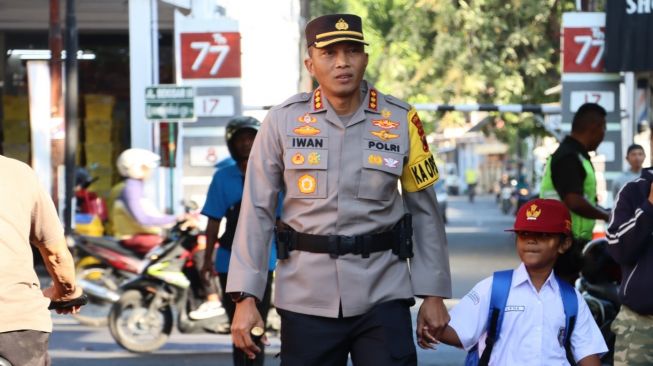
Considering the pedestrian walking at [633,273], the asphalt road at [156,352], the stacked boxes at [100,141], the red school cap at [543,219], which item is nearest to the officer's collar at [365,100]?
the red school cap at [543,219]

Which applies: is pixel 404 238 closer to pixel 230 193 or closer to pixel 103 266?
pixel 230 193

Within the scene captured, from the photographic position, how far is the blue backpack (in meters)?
5.45

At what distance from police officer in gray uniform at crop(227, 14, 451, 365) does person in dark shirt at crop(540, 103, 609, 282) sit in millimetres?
3702

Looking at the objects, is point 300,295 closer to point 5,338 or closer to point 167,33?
point 5,338

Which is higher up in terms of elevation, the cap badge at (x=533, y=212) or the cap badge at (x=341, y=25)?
the cap badge at (x=341, y=25)

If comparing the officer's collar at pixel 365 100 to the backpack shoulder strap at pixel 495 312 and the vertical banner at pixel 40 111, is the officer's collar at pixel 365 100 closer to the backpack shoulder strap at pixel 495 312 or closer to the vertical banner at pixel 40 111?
the backpack shoulder strap at pixel 495 312

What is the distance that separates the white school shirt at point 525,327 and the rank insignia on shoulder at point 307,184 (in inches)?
27.4

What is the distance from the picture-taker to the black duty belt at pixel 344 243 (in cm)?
530

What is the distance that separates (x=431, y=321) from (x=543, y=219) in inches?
23.7

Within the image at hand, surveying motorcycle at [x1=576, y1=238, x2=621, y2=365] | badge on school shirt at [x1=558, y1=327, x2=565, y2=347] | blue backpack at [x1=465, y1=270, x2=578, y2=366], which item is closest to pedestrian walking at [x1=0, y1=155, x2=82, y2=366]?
blue backpack at [x1=465, y1=270, x2=578, y2=366]

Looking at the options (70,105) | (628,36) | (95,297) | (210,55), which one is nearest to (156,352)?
(95,297)

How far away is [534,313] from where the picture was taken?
5465 millimetres

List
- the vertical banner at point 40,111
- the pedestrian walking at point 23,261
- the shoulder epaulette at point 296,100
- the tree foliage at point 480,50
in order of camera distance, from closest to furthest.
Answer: the pedestrian walking at point 23,261, the shoulder epaulette at point 296,100, the vertical banner at point 40,111, the tree foliage at point 480,50

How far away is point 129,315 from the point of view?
12227mm
